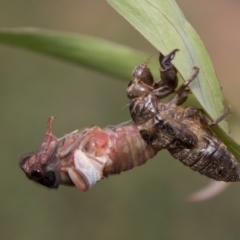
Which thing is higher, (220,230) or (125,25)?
(125,25)

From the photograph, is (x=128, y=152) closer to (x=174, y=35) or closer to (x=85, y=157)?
(x=85, y=157)

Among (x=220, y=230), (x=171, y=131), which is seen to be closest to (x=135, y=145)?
(x=171, y=131)

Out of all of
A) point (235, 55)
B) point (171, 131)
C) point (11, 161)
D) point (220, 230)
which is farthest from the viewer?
point (235, 55)

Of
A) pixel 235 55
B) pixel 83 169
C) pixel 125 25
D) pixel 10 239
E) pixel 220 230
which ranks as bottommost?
pixel 220 230

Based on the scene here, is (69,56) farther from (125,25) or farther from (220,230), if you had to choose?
(125,25)

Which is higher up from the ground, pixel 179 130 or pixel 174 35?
pixel 174 35

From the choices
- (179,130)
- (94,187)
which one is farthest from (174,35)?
(94,187)

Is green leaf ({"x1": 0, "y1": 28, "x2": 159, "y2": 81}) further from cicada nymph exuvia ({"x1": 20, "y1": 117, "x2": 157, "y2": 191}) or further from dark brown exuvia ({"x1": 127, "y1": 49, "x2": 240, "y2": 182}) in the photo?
cicada nymph exuvia ({"x1": 20, "y1": 117, "x2": 157, "y2": 191})
